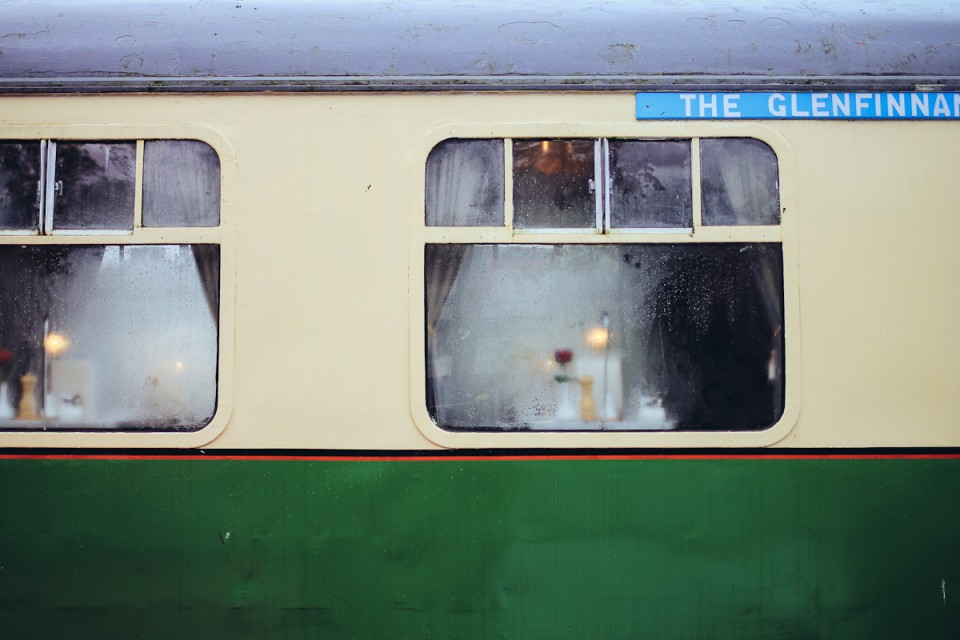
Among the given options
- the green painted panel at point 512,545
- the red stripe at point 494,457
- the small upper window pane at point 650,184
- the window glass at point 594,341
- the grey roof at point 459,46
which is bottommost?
the green painted panel at point 512,545

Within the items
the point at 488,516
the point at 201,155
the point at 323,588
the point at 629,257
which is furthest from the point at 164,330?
the point at 629,257

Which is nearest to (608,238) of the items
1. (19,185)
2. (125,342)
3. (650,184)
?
(650,184)

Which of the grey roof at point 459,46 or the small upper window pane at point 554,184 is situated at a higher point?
the grey roof at point 459,46

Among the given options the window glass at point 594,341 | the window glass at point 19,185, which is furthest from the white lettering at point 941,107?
the window glass at point 19,185

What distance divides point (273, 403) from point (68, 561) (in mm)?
875

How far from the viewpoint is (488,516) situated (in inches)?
85.4

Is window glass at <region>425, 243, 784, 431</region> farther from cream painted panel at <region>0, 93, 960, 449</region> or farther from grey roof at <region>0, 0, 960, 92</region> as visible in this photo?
grey roof at <region>0, 0, 960, 92</region>

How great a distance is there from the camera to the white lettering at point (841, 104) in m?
2.21

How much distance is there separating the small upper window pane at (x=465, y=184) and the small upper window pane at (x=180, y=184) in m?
0.74

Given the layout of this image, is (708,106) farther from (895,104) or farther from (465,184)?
(465,184)

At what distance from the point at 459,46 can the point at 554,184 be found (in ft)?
1.92

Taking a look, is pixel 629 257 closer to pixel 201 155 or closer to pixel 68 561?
pixel 201 155

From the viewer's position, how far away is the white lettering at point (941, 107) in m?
2.20

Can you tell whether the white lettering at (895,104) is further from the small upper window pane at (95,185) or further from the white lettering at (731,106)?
the small upper window pane at (95,185)
